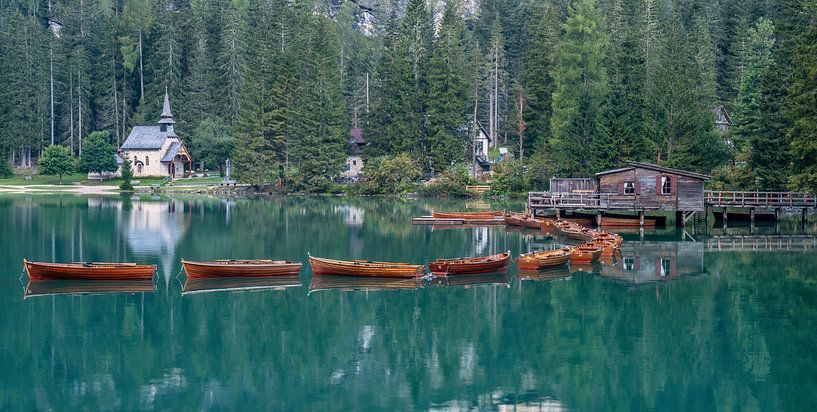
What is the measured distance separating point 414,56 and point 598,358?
276 ft

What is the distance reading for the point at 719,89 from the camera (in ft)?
378

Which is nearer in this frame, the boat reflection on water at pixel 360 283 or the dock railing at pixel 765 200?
the boat reflection on water at pixel 360 283

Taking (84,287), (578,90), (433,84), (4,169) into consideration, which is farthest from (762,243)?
(4,169)

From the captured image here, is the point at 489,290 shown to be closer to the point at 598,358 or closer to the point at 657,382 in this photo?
the point at 598,358

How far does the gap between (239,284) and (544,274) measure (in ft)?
47.3

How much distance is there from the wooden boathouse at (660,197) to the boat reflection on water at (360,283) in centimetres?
2711

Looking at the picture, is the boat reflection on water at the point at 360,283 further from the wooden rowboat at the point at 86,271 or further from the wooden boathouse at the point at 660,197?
the wooden boathouse at the point at 660,197

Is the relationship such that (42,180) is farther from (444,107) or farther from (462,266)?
(462,266)

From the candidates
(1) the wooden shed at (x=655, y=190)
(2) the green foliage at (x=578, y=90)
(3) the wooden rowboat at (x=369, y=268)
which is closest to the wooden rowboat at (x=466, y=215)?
(1) the wooden shed at (x=655, y=190)

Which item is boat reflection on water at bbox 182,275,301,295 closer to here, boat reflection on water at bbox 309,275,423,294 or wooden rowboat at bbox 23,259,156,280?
boat reflection on water at bbox 309,275,423,294

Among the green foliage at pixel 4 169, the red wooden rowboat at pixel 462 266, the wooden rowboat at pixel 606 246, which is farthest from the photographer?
the green foliage at pixel 4 169

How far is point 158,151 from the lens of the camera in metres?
116

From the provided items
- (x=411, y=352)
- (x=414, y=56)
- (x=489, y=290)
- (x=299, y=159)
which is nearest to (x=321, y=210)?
(x=299, y=159)

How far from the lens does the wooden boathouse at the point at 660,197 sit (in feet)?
212
